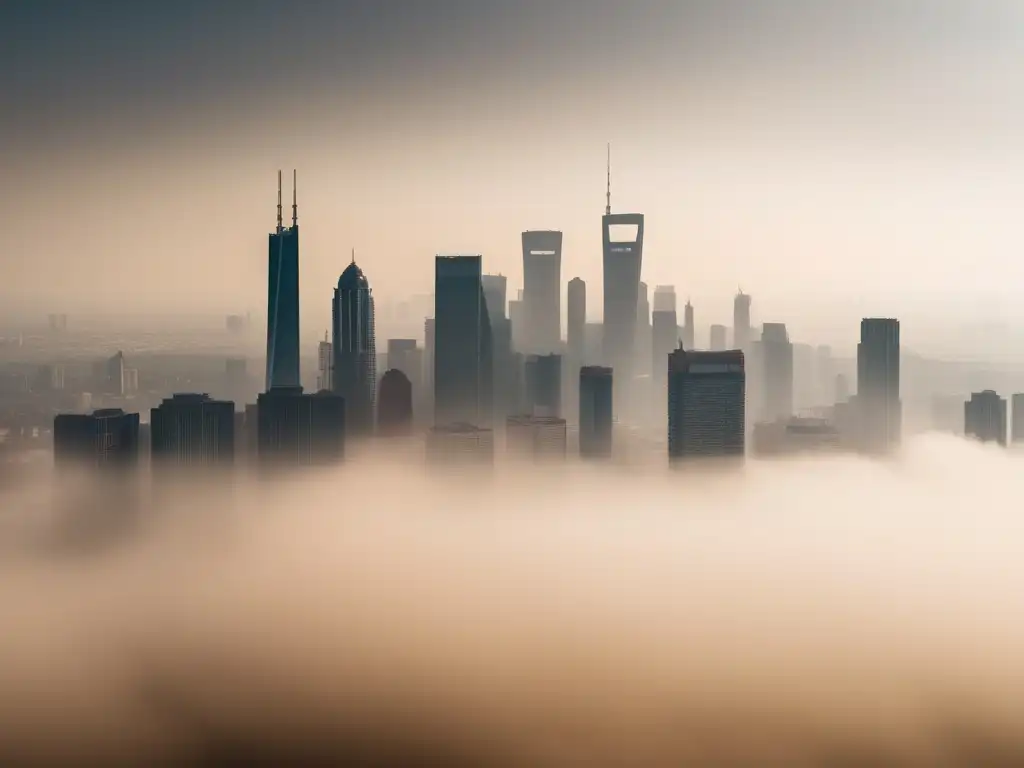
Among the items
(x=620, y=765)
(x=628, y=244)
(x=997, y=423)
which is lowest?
(x=620, y=765)

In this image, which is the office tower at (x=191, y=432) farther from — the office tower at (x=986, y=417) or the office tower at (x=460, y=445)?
the office tower at (x=986, y=417)

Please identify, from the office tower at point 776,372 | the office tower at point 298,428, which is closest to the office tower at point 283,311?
the office tower at point 298,428

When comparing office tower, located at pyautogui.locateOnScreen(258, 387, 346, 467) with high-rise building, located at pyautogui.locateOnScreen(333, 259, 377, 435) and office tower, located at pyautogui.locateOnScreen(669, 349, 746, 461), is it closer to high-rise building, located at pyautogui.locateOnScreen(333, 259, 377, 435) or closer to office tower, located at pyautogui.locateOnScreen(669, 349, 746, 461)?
high-rise building, located at pyautogui.locateOnScreen(333, 259, 377, 435)

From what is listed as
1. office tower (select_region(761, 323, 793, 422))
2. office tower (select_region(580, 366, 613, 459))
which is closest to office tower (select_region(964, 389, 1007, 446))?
office tower (select_region(761, 323, 793, 422))

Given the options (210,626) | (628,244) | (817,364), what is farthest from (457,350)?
(210,626)

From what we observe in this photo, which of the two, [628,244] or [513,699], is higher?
Answer: [628,244]

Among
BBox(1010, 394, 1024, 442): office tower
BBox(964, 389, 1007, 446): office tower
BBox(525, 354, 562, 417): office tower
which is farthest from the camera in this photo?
BBox(525, 354, 562, 417): office tower

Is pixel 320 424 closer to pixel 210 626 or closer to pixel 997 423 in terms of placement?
pixel 210 626

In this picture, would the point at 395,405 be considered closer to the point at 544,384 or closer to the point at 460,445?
the point at 460,445
